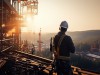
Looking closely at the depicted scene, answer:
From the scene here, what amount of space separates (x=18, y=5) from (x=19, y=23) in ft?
22.1

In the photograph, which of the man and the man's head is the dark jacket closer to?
the man

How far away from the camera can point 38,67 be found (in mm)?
9320

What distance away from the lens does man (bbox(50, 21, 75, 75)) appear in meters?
7.00

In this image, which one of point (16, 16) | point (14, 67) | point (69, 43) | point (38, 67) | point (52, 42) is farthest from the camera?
point (16, 16)

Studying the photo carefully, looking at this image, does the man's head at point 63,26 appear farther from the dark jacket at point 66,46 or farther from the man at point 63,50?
the dark jacket at point 66,46

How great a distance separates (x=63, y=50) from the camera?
23.3 ft

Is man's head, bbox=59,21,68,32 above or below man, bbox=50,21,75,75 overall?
above

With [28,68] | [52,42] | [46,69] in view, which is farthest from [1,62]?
[52,42]

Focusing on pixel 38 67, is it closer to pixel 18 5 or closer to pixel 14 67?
pixel 14 67

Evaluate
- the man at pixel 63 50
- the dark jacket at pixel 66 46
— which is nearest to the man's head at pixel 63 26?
the man at pixel 63 50

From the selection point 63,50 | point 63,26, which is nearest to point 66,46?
point 63,50

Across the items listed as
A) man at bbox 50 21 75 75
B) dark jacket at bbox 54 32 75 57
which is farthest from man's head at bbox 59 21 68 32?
dark jacket at bbox 54 32 75 57

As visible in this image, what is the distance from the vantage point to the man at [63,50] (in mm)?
7001

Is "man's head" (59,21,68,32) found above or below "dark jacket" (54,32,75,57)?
above
